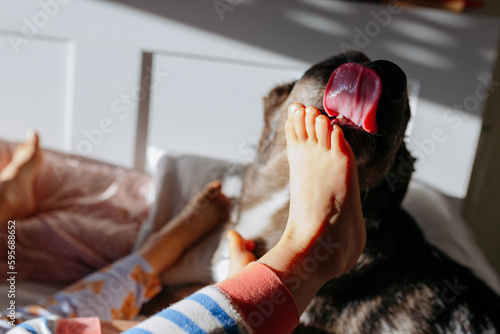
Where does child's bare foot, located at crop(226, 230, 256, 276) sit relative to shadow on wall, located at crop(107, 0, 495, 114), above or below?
below

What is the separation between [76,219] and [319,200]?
113 centimetres

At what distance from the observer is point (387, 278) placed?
2.58 feet

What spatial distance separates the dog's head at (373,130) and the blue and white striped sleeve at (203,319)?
0.26 m

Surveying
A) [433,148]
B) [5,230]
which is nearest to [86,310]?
[5,230]

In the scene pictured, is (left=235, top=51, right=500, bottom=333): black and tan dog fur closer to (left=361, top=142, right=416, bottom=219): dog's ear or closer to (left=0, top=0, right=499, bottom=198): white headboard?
(left=361, top=142, right=416, bottom=219): dog's ear

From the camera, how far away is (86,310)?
39.4 inches

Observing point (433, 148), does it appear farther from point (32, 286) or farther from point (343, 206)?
point (32, 286)

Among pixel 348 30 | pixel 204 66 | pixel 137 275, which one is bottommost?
pixel 137 275

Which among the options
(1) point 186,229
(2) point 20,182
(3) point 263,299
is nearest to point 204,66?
(1) point 186,229

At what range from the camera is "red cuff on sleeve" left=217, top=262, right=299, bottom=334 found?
429mm

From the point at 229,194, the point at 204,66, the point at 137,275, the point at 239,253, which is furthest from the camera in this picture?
the point at 204,66

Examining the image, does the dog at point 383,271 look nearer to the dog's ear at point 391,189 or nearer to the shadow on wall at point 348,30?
the dog's ear at point 391,189

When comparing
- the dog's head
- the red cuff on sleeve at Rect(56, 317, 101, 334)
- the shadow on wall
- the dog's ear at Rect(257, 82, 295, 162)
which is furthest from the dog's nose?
the shadow on wall

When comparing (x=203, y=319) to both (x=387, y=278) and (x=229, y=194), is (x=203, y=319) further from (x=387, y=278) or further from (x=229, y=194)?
(x=229, y=194)
